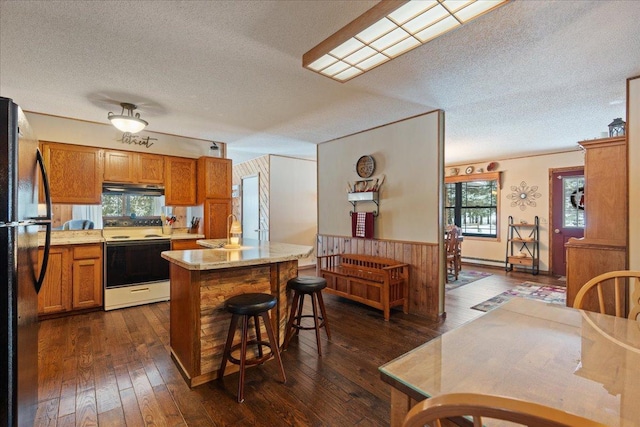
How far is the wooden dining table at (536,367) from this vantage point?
2.59ft

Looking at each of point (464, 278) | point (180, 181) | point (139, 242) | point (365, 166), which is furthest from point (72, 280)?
point (464, 278)

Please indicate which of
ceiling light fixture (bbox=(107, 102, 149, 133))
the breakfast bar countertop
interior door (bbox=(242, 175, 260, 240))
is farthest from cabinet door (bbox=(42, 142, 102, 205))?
interior door (bbox=(242, 175, 260, 240))

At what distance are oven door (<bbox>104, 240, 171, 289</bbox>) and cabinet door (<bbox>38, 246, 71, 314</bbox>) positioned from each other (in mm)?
387

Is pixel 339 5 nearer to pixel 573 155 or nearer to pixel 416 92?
pixel 416 92

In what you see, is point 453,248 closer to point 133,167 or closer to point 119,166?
point 133,167

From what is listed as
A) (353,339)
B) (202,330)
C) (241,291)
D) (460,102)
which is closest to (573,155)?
(460,102)

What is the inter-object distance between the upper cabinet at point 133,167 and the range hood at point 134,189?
0.23ft

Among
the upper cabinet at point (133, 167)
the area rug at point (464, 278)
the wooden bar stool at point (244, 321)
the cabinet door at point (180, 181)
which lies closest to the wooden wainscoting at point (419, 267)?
the area rug at point (464, 278)

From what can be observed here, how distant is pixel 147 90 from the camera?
2979 mm

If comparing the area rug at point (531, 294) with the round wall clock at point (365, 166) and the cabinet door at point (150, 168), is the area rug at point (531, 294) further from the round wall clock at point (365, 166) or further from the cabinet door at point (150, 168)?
the cabinet door at point (150, 168)

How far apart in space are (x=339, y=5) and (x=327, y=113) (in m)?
1.94

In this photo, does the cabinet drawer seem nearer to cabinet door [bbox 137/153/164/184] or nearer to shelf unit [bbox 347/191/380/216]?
cabinet door [bbox 137/153/164/184]

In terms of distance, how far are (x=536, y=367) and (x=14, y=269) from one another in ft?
6.39

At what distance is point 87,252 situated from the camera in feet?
12.0
